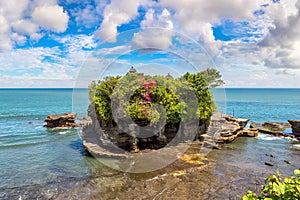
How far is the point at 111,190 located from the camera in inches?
696

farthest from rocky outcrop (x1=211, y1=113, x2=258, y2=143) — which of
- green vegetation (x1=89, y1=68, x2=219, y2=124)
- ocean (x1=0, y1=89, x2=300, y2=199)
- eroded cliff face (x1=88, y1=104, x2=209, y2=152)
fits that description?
green vegetation (x1=89, y1=68, x2=219, y2=124)

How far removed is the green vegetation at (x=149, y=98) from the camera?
25.0m

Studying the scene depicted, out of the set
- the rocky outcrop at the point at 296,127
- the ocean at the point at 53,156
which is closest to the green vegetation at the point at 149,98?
the ocean at the point at 53,156

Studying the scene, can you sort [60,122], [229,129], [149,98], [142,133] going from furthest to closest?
[60,122]
[229,129]
[142,133]
[149,98]

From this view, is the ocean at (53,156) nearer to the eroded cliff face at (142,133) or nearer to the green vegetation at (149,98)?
the eroded cliff face at (142,133)

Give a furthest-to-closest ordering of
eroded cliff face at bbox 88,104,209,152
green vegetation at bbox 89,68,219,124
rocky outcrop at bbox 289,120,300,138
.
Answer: rocky outcrop at bbox 289,120,300,138
eroded cliff face at bbox 88,104,209,152
green vegetation at bbox 89,68,219,124

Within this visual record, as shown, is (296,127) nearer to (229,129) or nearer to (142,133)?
(229,129)

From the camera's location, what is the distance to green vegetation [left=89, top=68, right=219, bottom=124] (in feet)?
81.9

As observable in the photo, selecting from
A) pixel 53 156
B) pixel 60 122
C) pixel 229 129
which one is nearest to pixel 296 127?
pixel 229 129

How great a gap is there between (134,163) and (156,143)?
553 centimetres

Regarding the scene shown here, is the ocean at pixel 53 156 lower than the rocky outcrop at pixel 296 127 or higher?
lower

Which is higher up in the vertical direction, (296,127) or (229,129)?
(229,129)

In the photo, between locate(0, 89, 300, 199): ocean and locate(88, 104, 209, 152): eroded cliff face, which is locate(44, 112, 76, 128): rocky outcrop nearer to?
locate(0, 89, 300, 199): ocean

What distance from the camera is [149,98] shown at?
2533cm
